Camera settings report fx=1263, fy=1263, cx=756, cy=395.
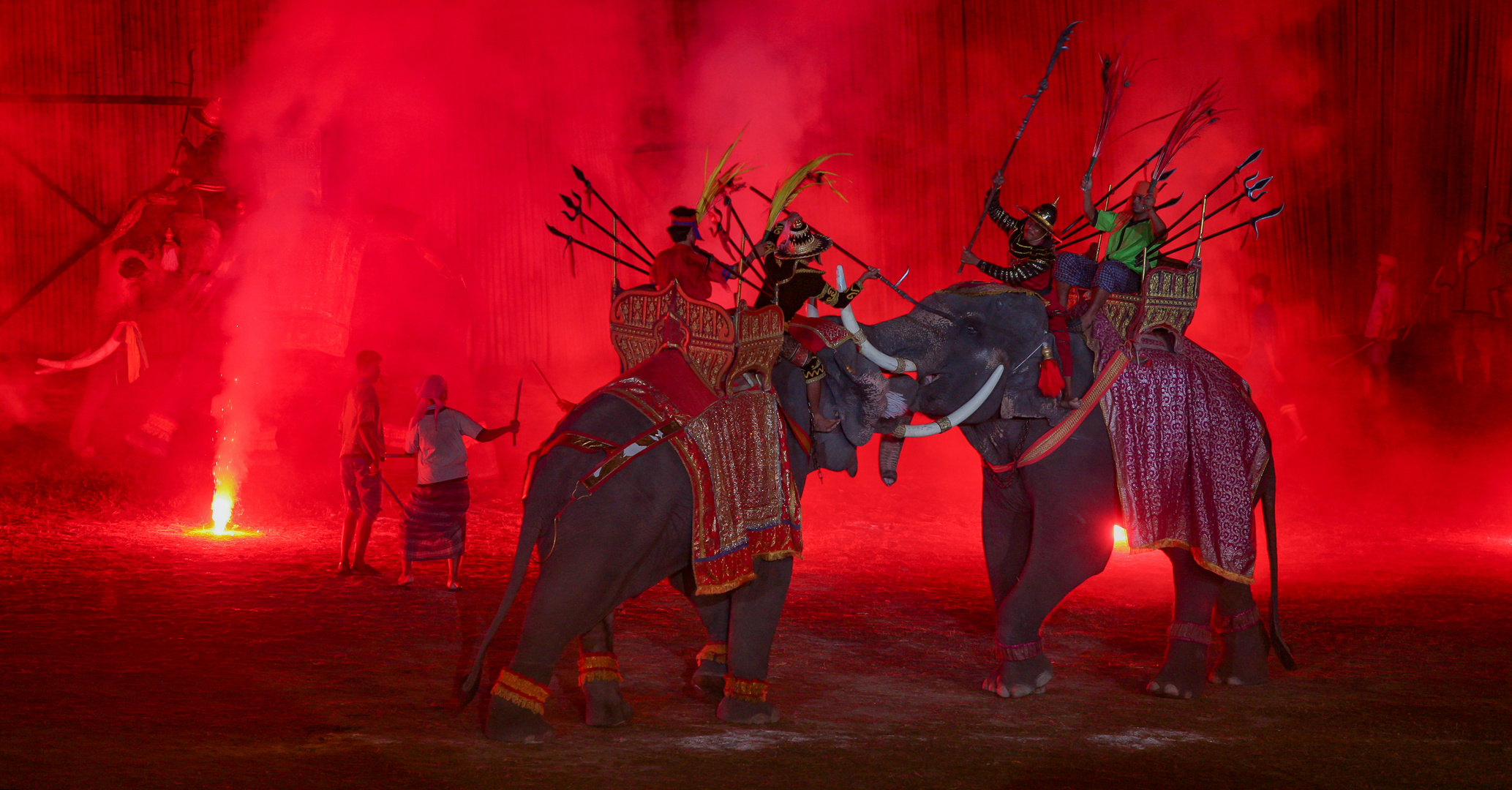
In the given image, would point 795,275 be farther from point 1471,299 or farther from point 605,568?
point 1471,299

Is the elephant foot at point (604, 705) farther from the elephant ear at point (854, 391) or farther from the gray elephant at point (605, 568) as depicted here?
the elephant ear at point (854, 391)

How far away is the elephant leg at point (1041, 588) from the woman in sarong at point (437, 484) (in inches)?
156

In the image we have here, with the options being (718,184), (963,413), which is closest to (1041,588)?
(963,413)

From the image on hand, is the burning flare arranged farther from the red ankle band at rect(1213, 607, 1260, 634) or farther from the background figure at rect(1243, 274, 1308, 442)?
the background figure at rect(1243, 274, 1308, 442)

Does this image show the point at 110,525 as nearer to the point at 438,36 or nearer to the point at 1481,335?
the point at 438,36

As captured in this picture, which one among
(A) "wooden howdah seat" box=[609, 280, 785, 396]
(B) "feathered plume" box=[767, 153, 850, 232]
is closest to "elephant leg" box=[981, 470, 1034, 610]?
(A) "wooden howdah seat" box=[609, 280, 785, 396]

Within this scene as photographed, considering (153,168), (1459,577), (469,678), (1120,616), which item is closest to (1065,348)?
(1120,616)

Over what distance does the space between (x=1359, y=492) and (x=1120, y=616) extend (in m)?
6.93

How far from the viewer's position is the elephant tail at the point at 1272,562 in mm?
6320

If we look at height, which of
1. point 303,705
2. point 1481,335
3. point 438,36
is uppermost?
point 438,36

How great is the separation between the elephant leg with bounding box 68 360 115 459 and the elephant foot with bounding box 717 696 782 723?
439 inches

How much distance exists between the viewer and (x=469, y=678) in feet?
15.9

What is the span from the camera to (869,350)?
6.00 metres

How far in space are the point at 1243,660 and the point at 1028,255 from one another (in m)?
2.33
